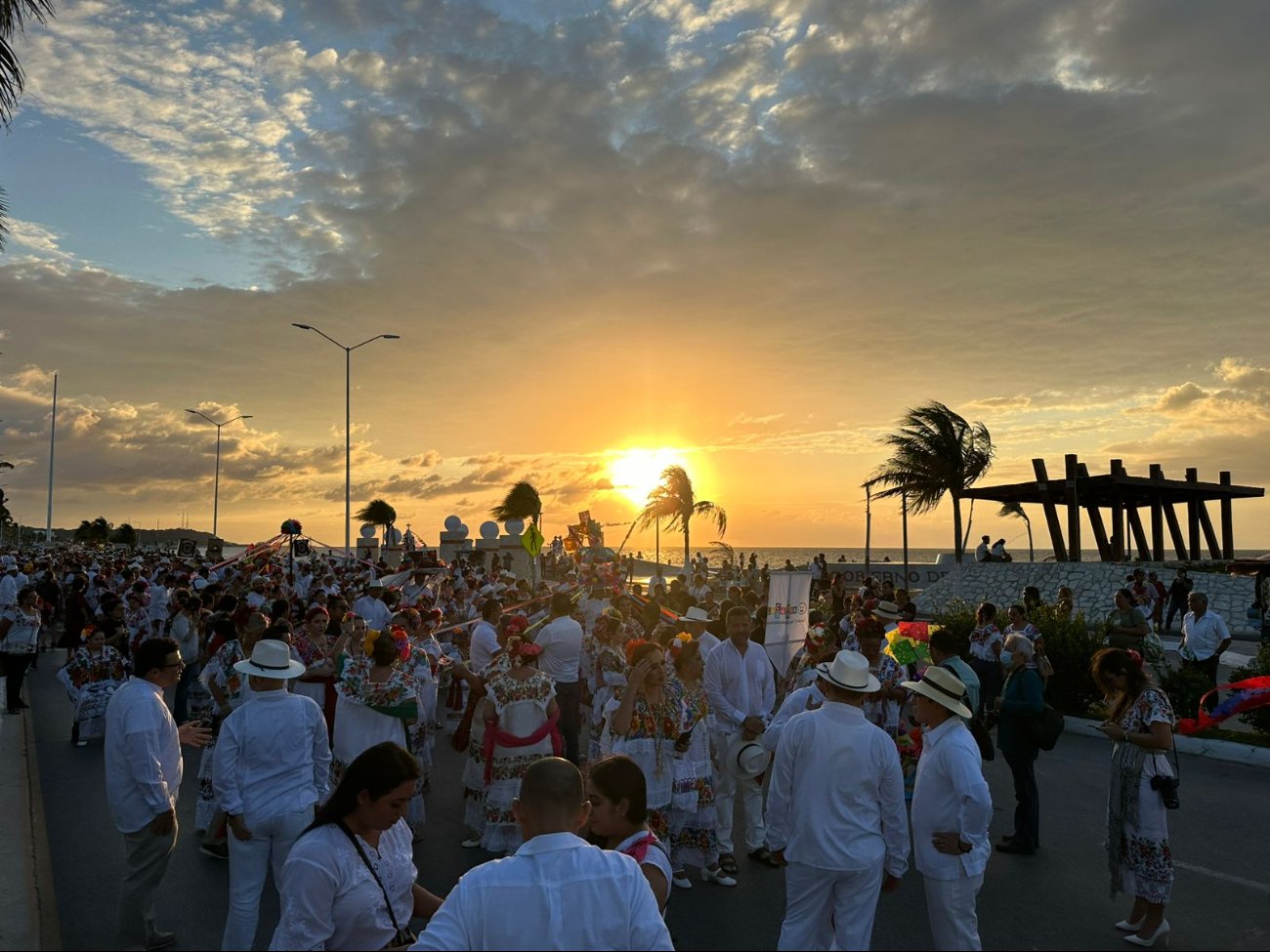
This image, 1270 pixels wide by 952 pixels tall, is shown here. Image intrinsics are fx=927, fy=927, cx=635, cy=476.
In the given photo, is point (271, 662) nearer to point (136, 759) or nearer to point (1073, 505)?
point (136, 759)

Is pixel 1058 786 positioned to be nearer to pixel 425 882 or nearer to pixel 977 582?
pixel 425 882

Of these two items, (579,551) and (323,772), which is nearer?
(323,772)

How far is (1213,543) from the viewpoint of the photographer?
3209cm

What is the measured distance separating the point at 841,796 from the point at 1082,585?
25.3m

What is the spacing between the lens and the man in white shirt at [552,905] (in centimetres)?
261

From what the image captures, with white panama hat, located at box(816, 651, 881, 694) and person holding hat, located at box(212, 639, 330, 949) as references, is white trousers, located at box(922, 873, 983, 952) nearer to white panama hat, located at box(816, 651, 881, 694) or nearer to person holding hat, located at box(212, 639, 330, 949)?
white panama hat, located at box(816, 651, 881, 694)

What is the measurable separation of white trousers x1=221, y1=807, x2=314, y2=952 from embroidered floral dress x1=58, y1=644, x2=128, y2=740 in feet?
27.0

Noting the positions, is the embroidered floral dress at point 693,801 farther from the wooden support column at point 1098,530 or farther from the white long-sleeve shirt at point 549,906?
the wooden support column at point 1098,530

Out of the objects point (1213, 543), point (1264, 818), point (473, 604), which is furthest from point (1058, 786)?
point (1213, 543)

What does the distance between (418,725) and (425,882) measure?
2.12 m

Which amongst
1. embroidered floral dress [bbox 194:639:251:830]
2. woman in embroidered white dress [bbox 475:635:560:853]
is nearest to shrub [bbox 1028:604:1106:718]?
woman in embroidered white dress [bbox 475:635:560:853]

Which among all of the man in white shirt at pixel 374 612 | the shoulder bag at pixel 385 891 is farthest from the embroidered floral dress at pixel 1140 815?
the man in white shirt at pixel 374 612

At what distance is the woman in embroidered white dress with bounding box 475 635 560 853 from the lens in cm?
758

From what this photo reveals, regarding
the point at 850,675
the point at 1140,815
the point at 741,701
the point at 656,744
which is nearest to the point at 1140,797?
the point at 1140,815
